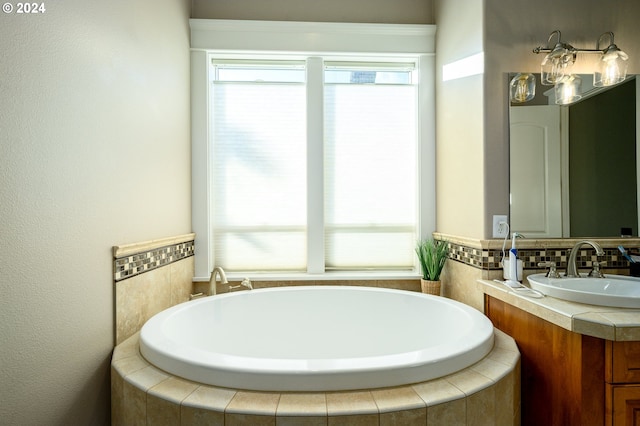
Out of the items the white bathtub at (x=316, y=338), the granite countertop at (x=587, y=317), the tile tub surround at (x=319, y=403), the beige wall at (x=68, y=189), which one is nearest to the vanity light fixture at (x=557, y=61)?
the granite countertop at (x=587, y=317)

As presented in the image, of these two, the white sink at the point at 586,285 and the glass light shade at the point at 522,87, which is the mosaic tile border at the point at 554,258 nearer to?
the white sink at the point at 586,285

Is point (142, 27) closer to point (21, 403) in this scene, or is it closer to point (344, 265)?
point (21, 403)

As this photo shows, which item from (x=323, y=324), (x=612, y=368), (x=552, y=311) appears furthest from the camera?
(x=323, y=324)

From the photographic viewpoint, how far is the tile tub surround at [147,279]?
57.1 inches

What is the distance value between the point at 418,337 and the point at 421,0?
7.47ft

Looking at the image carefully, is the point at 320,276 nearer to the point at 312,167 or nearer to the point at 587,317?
the point at 312,167

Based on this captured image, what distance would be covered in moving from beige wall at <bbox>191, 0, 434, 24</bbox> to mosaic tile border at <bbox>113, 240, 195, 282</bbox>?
161 centimetres

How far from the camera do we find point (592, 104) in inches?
71.2

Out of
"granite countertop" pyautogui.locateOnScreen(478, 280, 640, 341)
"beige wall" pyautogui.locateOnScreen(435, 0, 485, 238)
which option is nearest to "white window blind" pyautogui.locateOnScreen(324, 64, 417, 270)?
"beige wall" pyautogui.locateOnScreen(435, 0, 485, 238)

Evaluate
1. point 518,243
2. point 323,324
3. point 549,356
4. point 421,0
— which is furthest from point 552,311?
point 421,0

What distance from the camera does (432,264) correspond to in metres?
2.13

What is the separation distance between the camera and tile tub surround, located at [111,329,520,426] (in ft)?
2.96

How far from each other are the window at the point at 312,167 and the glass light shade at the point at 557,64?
827 millimetres

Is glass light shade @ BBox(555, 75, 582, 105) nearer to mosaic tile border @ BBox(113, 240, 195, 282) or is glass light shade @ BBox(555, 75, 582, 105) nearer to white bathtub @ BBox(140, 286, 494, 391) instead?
white bathtub @ BBox(140, 286, 494, 391)
